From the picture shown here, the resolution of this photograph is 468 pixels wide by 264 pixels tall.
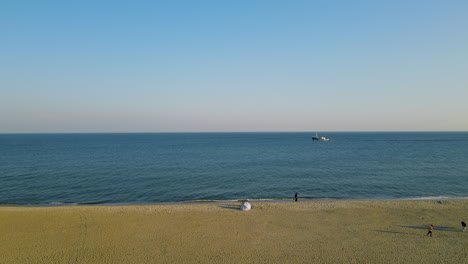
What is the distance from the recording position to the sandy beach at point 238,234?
16484mm

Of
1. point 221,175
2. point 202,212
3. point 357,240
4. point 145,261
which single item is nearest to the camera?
point 145,261

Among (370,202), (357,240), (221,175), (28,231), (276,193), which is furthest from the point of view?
(221,175)

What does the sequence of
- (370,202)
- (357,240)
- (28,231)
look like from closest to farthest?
(357,240) → (28,231) → (370,202)

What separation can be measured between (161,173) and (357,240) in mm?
37892

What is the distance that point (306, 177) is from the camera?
43781 mm

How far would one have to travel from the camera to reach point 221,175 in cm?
4666

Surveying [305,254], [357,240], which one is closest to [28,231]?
[305,254]

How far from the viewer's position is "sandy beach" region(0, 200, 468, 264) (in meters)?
16.5

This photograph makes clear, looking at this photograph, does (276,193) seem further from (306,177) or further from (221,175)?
(221,175)

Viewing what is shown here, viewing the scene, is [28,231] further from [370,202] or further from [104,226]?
[370,202]

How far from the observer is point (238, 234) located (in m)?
19.8

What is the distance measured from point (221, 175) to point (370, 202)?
2575 cm

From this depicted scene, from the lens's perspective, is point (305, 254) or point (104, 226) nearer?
point (305, 254)

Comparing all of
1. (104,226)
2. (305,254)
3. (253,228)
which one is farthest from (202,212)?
(305,254)
